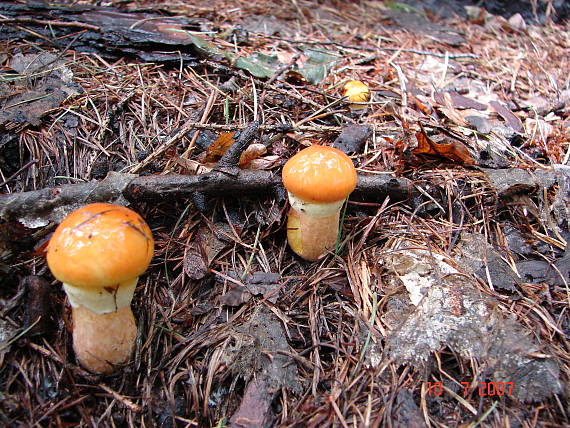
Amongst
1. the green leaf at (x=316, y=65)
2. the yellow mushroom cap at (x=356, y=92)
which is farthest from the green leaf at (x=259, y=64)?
the yellow mushroom cap at (x=356, y=92)

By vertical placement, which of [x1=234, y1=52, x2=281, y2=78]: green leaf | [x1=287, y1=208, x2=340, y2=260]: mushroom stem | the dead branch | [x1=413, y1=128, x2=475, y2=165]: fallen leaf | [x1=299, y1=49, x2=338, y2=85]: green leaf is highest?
[x1=234, y1=52, x2=281, y2=78]: green leaf

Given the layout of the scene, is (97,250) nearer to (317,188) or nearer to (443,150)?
(317,188)

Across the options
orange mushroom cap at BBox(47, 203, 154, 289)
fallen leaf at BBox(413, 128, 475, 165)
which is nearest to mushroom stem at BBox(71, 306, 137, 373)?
orange mushroom cap at BBox(47, 203, 154, 289)

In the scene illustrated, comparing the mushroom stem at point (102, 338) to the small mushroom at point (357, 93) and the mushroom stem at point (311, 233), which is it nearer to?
the mushroom stem at point (311, 233)

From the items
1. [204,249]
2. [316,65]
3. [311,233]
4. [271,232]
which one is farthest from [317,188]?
[316,65]
